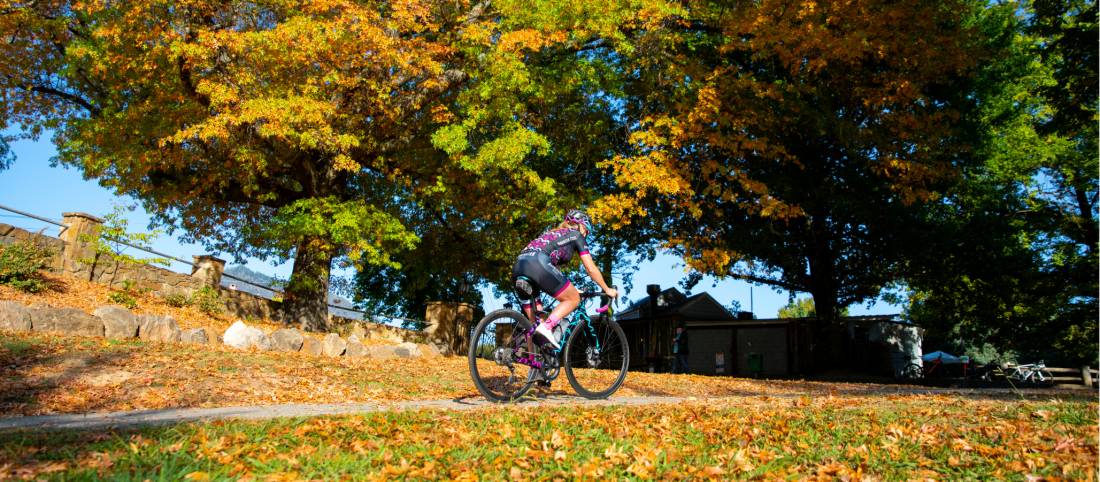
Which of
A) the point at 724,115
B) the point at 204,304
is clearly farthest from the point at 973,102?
the point at 204,304

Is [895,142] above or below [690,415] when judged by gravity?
above

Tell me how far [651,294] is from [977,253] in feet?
34.2

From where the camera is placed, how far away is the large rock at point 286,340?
1138cm

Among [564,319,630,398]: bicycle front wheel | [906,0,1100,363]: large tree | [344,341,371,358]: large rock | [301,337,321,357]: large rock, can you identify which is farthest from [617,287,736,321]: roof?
[564,319,630,398]: bicycle front wheel

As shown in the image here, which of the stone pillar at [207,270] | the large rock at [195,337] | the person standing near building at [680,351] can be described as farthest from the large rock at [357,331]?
the person standing near building at [680,351]

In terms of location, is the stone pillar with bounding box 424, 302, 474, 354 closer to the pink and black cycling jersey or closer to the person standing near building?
the person standing near building

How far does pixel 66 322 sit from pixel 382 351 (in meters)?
4.93

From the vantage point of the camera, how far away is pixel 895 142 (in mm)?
17672

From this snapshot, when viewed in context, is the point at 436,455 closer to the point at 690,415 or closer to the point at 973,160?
the point at 690,415

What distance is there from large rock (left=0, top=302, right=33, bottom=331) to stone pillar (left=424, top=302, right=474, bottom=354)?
9.00 metres

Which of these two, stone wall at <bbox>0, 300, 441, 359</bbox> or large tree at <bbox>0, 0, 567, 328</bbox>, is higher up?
large tree at <bbox>0, 0, 567, 328</bbox>

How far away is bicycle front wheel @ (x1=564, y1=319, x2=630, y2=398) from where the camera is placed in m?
6.90

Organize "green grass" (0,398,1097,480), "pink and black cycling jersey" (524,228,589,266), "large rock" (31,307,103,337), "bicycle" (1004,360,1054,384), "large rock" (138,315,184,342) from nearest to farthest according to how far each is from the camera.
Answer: "green grass" (0,398,1097,480) → "pink and black cycling jersey" (524,228,589,266) → "large rock" (31,307,103,337) → "large rock" (138,315,184,342) → "bicycle" (1004,360,1054,384)

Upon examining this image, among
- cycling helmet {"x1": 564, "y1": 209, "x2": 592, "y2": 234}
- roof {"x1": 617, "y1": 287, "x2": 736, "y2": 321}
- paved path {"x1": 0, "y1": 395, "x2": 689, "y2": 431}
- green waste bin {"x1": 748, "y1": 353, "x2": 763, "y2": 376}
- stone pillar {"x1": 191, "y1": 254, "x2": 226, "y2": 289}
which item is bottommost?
paved path {"x1": 0, "y1": 395, "x2": 689, "y2": 431}
